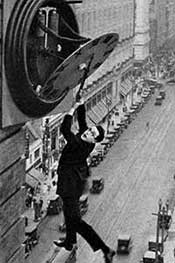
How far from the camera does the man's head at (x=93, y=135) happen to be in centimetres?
718

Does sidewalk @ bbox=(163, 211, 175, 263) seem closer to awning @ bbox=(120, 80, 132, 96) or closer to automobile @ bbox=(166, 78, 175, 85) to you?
awning @ bbox=(120, 80, 132, 96)

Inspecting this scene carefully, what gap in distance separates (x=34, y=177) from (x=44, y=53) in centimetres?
1896

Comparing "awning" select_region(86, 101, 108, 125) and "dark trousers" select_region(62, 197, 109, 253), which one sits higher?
"dark trousers" select_region(62, 197, 109, 253)

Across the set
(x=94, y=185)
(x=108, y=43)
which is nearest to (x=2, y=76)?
(x=108, y=43)

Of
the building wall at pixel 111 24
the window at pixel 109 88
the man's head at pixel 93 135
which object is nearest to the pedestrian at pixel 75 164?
the man's head at pixel 93 135

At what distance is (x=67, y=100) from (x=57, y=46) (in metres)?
0.86

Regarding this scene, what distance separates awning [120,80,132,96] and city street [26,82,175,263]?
186 inches

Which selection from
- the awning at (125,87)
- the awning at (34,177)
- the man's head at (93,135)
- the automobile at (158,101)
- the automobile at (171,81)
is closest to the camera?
the man's head at (93,135)

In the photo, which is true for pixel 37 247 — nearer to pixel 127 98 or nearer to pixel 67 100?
pixel 67 100

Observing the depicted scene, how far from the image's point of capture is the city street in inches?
896

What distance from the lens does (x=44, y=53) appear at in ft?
29.7

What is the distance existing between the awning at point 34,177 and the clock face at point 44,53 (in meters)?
18.1

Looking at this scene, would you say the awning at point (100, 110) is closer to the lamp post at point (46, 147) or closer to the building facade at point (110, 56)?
the building facade at point (110, 56)

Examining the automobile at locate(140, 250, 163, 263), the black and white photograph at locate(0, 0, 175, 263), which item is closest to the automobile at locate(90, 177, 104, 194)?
the black and white photograph at locate(0, 0, 175, 263)
